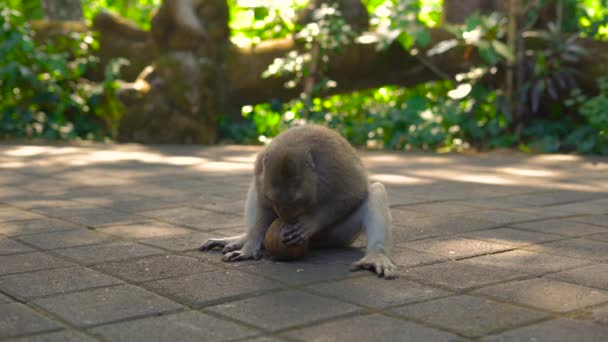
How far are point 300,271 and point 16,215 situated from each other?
2806 millimetres

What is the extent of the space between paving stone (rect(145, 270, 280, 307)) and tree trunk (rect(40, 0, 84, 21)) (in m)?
14.0

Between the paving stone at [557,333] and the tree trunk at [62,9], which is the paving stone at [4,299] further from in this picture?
the tree trunk at [62,9]

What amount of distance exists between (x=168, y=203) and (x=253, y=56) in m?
7.25

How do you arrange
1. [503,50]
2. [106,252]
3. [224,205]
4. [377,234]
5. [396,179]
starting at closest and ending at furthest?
[377,234], [106,252], [224,205], [396,179], [503,50]

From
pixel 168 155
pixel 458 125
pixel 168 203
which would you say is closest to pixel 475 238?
pixel 168 203

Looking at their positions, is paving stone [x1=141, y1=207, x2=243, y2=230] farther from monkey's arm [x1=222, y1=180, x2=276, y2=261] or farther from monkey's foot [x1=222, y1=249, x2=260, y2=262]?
monkey's foot [x1=222, y1=249, x2=260, y2=262]

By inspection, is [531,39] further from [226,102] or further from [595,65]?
[226,102]

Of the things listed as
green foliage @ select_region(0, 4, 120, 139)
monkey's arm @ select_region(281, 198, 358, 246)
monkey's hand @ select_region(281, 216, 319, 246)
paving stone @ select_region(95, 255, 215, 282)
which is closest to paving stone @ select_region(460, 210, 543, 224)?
monkey's arm @ select_region(281, 198, 358, 246)

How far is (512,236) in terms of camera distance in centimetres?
538

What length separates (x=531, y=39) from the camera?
41.9 feet

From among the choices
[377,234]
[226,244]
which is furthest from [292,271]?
[226,244]

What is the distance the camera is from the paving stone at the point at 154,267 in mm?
4234

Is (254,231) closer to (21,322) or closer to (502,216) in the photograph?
(21,322)

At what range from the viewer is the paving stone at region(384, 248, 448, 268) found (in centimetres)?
454
